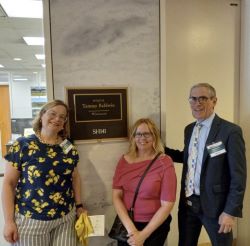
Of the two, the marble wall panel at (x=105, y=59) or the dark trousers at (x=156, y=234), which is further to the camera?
the marble wall panel at (x=105, y=59)

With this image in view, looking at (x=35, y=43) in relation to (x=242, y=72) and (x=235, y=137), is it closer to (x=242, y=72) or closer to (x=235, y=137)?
(x=242, y=72)

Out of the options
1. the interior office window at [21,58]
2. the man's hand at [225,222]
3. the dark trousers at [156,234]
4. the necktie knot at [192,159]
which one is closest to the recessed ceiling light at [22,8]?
the interior office window at [21,58]

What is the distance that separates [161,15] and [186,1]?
1.98ft

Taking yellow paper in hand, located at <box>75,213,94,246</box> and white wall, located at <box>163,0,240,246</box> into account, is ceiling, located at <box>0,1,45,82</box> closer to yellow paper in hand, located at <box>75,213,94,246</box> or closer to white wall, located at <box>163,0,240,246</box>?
white wall, located at <box>163,0,240,246</box>

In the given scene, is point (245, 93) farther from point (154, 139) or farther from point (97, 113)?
point (97, 113)

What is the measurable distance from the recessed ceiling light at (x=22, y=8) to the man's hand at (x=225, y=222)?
2603 millimetres

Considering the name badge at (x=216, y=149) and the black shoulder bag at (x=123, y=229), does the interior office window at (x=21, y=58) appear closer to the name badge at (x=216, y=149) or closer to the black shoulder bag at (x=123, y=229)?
the black shoulder bag at (x=123, y=229)

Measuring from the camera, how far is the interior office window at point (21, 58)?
11.0 feet

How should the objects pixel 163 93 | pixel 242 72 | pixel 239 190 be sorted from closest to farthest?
pixel 239 190
pixel 163 93
pixel 242 72

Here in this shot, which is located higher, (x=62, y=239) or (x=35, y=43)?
(x=35, y=43)

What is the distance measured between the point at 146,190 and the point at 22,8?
2687 millimetres

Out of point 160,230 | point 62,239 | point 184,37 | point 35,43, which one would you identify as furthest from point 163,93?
point 35,43

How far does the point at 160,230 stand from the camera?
1749mm

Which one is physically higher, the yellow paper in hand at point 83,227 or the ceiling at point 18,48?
the ceiling at point 18,48
